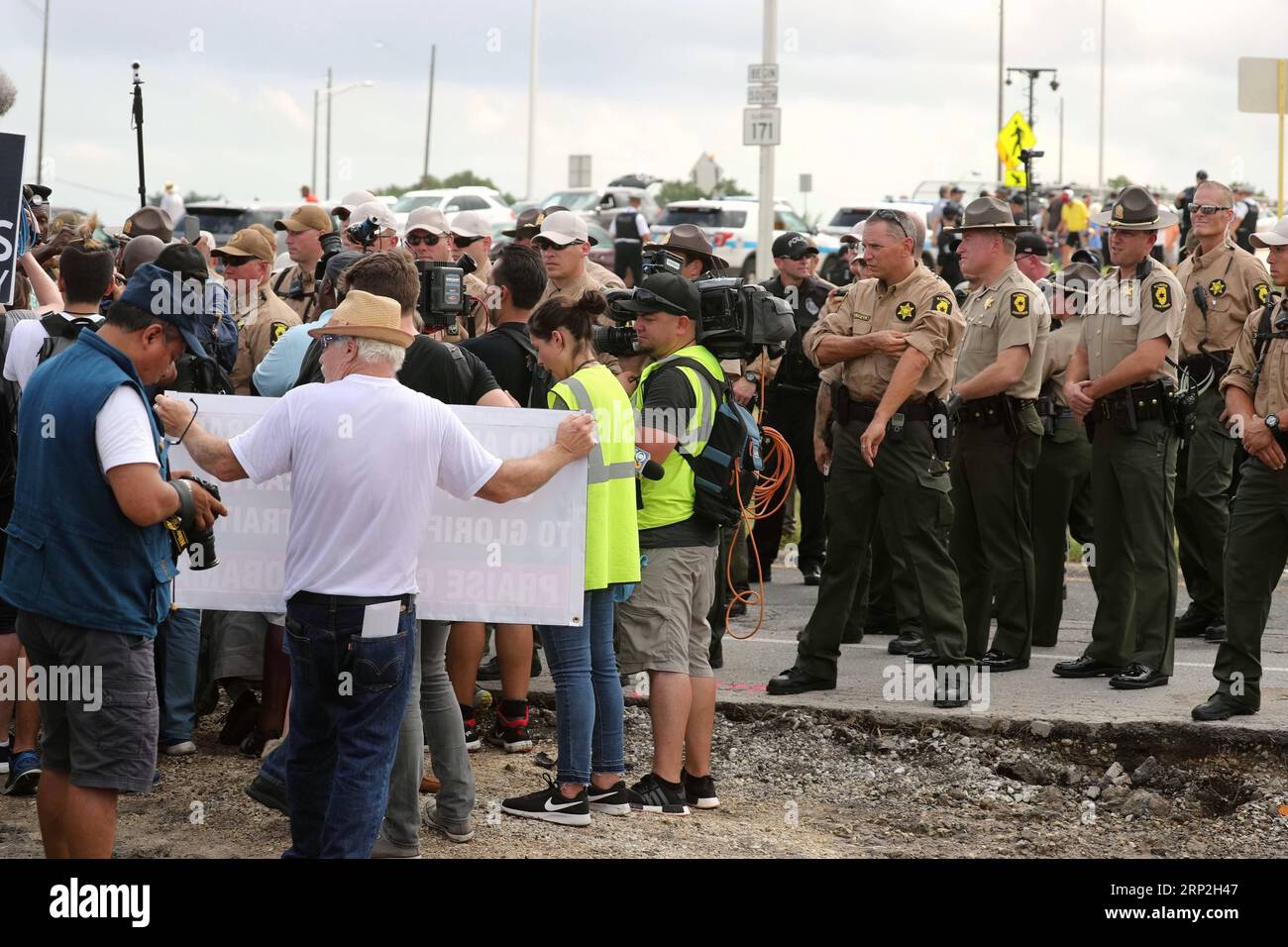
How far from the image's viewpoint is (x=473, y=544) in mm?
5754

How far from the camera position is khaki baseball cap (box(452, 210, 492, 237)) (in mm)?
9281

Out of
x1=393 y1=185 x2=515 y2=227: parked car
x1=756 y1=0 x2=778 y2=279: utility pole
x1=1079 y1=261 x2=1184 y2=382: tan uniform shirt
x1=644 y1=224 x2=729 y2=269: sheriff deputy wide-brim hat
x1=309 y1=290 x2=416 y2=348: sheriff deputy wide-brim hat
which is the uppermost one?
x1=393 y1=185 x2=515 y2=227: parked car

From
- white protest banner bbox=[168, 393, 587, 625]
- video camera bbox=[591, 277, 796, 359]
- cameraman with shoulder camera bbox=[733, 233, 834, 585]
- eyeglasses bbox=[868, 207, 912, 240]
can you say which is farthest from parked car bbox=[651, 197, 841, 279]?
white protest banner bbox=[168, 393, 587, 625]

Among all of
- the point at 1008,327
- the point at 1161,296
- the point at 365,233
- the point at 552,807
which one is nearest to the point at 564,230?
the point at 365,233

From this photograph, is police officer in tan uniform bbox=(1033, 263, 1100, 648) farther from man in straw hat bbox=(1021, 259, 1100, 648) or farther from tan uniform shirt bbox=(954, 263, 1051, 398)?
tan uniform shirt bbox=(954, 263, 1051, 398)

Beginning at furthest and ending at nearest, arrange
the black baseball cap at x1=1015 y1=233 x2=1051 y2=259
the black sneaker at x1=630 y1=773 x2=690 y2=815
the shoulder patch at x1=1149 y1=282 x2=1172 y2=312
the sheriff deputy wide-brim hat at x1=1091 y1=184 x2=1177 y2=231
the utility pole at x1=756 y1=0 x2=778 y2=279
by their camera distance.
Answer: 1. the utility pole at x1=756 y1=0 x2=778 y2=279
2. the black baseball cap at x1=1015 y1=233 x2=1051 y2=259
3. the sheriff deputy wide-brim hat at x1=1091 y1=184 x2=1177 y2=231
4. the shoulder patch at x1=1149 y1=282 x2=1172 y2=312
5. the black sneaker at x1=630 y1=773 x2=690 y2=815

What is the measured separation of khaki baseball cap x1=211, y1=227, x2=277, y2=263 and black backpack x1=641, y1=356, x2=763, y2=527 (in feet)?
9.62

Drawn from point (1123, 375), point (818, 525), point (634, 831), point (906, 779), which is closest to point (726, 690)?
point (906, 779)

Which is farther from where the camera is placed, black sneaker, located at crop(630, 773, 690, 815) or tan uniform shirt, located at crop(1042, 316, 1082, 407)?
tan uniform shirt, located at crop(1042, 316, 1082, 407)

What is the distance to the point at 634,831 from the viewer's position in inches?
238

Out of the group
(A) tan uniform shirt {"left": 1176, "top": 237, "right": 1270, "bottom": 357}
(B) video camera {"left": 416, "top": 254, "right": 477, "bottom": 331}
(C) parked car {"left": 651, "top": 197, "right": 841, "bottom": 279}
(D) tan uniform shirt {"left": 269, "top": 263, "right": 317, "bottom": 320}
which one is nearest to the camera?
(B) video camera {"left": 416, "top": 254, "right": 477, "bottom": 331}

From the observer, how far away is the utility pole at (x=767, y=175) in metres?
19.2

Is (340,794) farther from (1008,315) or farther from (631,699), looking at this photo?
(1008,315)

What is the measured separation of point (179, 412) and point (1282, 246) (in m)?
4.89
